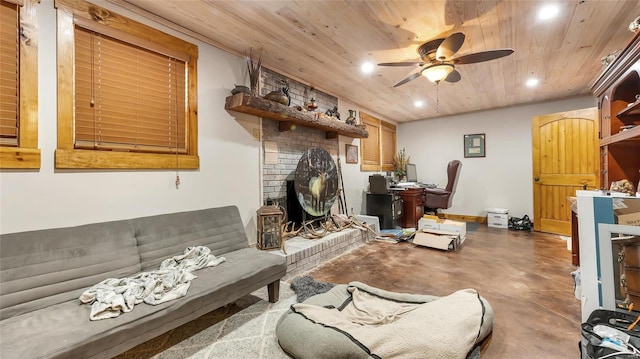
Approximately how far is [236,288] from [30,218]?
139 cm

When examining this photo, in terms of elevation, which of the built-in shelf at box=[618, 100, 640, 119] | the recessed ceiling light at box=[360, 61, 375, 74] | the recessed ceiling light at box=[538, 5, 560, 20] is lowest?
the built-in shelf at box=[618, 100, 640, 119]

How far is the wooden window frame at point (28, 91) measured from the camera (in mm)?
1662

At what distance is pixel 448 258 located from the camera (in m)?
3.38

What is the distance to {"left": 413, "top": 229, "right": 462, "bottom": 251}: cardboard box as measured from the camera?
3.71 m

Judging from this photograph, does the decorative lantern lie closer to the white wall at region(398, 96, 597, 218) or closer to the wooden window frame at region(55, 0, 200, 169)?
the wooden window frame at region(55, 0, 200, 169)

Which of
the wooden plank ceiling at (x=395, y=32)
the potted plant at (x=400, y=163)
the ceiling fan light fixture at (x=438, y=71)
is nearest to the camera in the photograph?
the wooden plank ceiling at (x=395, y=32)

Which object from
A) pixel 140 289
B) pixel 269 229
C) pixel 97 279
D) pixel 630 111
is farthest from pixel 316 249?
pixel 630 111

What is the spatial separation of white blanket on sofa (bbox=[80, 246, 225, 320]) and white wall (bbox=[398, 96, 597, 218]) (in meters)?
5.78

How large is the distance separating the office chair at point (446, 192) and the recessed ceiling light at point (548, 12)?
9.01 feet

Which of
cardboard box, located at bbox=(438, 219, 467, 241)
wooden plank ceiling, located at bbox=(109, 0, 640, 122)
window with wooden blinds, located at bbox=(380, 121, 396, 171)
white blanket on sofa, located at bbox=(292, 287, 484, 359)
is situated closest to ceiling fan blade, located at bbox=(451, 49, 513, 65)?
wooden plank ceiling, located at bbox=(109, 0, 640, 122)

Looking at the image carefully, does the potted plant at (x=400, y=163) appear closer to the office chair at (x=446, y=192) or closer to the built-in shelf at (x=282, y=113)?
the office chair at (x=446, y=192)

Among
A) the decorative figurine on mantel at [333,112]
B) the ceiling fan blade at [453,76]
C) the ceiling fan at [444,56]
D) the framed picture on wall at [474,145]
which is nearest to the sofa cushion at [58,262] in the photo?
the ceiling fan at [444,56]

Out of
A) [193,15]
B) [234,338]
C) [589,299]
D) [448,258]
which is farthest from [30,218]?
[448,258]

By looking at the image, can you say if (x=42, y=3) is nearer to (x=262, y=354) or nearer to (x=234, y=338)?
(x=234, y=338)
